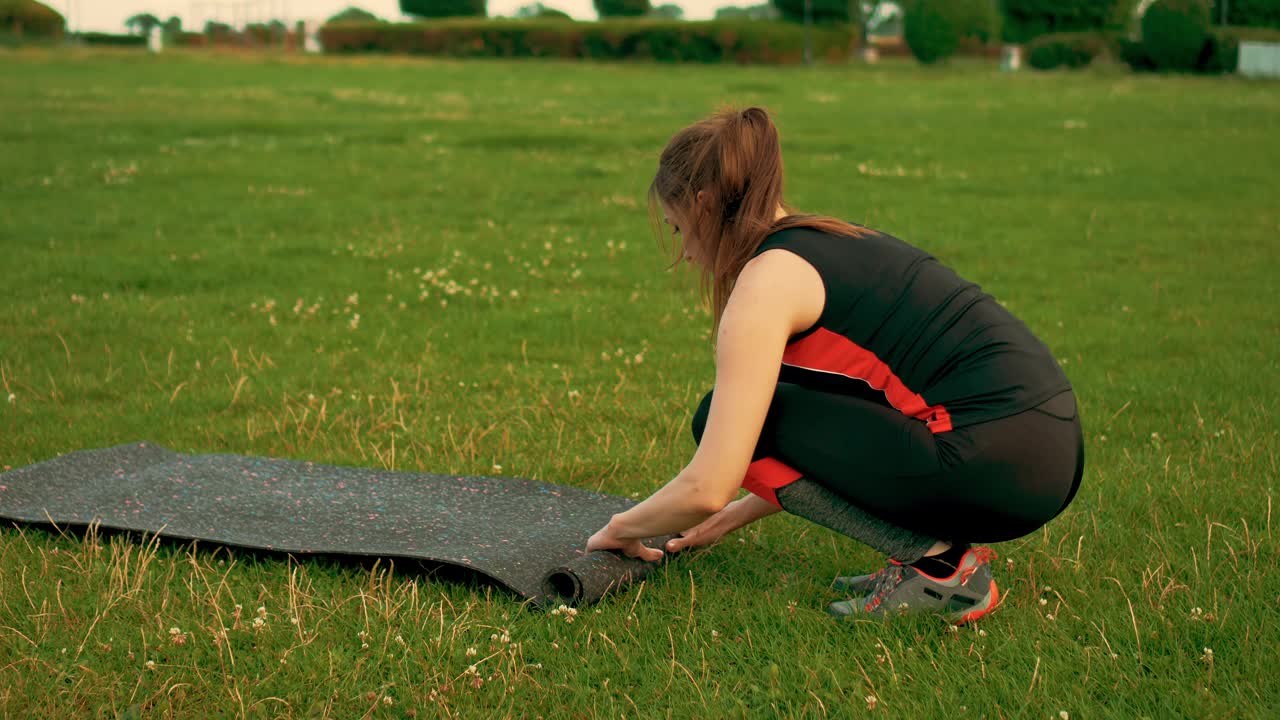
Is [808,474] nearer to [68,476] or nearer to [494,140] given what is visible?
[68,476]

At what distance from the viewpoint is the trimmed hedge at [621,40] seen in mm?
59719

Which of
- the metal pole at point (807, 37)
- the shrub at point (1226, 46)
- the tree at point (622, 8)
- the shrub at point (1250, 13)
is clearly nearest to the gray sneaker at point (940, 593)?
the shrub at point (1226, 46)

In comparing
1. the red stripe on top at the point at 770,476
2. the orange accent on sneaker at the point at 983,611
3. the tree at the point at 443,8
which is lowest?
the orange accent on sneaker at the point at 983,611

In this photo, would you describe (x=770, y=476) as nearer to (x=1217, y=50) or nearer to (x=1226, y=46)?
(x=1226, y=46)

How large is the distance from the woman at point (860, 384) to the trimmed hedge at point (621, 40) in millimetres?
57551

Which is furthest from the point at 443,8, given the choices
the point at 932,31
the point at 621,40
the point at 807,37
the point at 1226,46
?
the point at 1226,46

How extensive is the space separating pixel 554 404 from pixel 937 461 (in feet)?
11.0

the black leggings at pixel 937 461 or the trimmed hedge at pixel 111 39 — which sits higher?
the trimmed hedge at pixel 111 39

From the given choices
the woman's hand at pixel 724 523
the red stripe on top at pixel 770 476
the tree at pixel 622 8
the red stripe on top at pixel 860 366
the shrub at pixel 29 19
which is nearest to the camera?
the red stripe on top at pixel 860 366

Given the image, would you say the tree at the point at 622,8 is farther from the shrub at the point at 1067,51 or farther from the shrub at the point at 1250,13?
the shrub at the point at 1250,13

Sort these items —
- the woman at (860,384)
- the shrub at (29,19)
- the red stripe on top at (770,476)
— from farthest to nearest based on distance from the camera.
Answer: the shrub at (29,19) → the red stripe on top at (770,476) → the woman at (860,384)

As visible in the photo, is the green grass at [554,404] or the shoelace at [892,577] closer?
the green grass at [554,404]

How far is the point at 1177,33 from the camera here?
167 ft

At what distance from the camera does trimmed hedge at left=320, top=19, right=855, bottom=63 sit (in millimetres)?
59719
